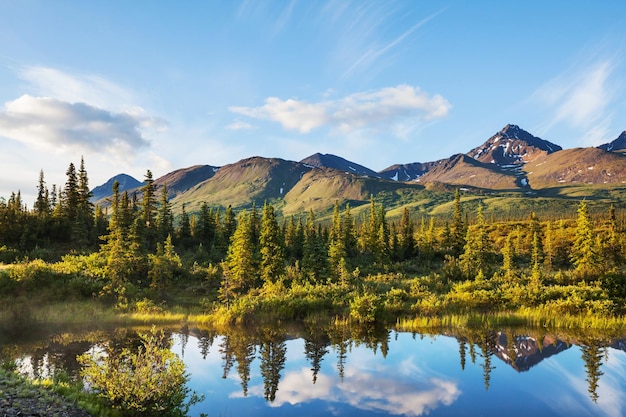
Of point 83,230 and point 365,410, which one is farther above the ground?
point 83,230

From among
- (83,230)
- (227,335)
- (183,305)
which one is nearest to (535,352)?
(227,335)

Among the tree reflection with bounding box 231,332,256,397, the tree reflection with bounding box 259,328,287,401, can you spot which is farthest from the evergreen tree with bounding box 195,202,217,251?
the tree reflection with bounding box 231,332,256,397

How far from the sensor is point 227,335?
98.9 ft

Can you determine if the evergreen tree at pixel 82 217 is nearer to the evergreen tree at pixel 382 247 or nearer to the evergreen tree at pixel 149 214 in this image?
the evergreen tree at pixel 149 214

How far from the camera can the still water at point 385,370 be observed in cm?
1727

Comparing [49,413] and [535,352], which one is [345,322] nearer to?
[535,352]

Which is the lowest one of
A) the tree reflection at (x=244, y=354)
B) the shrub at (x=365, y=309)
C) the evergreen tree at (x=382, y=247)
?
the tree reflection at (x=244, y=354)

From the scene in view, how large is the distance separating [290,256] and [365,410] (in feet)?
190

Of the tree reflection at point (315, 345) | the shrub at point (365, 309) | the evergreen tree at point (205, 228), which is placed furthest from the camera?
the evergreen tree at point (205, 228)

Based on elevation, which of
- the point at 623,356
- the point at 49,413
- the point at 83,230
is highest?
the point at 83,230

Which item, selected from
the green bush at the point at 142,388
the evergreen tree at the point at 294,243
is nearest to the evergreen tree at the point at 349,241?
the evergreen tree at the point at 294,243

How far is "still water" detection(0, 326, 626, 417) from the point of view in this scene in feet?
56.6

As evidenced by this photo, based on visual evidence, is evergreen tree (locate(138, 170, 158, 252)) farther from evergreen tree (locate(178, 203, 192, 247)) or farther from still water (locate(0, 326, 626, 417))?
still water (locate(0, 326, 626, 417))

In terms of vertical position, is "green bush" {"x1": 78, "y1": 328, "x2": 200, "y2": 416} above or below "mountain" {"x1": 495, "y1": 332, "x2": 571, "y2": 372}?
above
